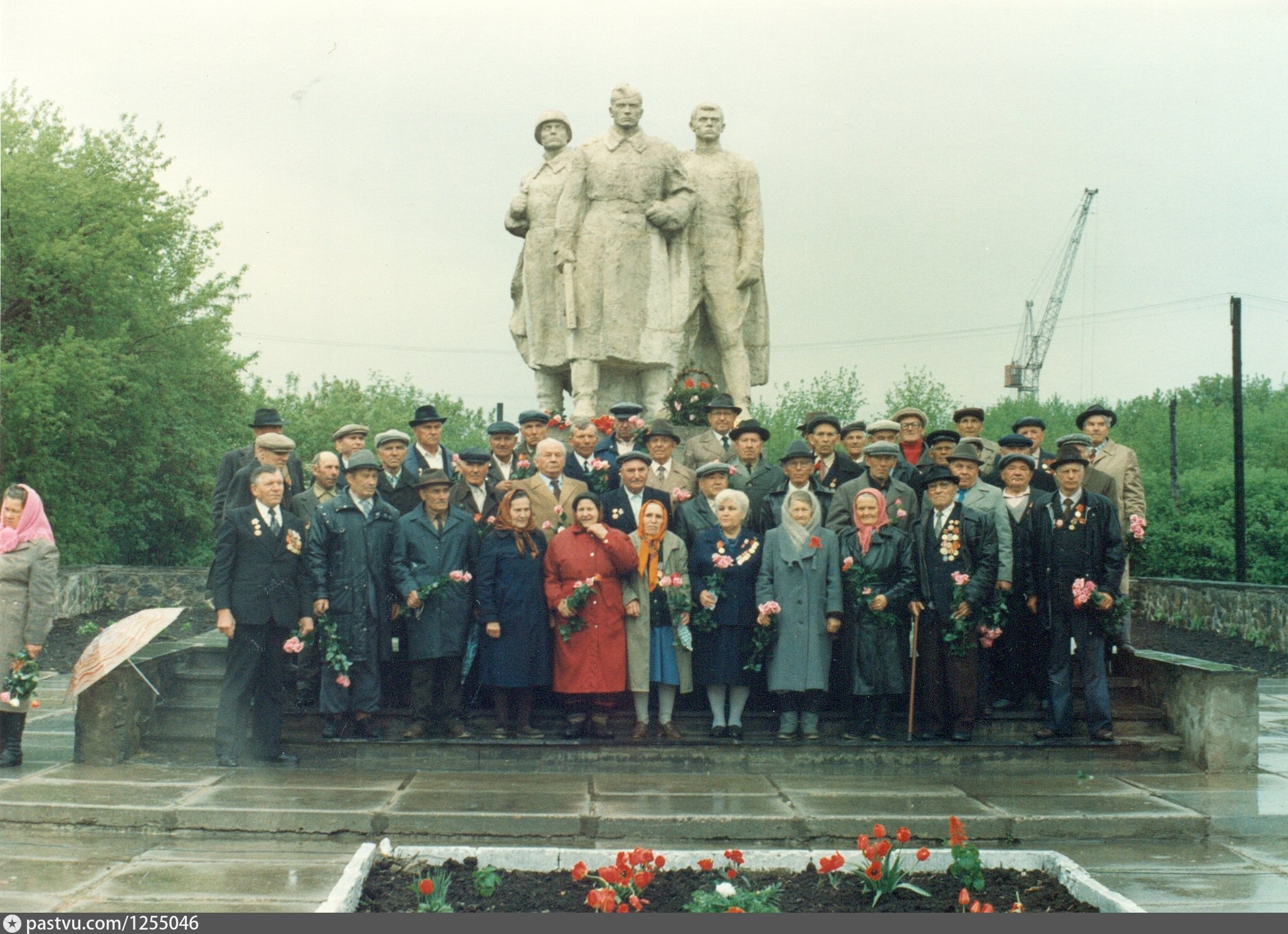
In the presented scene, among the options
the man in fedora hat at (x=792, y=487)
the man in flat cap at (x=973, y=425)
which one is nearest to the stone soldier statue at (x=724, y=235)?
the man in flat cap at (x=973, y=425)

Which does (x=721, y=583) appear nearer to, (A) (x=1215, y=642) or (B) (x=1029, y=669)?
(B) (x=1029, y=669)

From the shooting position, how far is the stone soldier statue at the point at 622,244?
1199 cm

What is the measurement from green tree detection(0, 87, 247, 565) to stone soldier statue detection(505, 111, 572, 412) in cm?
1172

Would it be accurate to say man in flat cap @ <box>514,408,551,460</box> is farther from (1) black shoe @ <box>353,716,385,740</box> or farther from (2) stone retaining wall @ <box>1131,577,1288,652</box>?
(2) stone retaining wall @ <box>1131,577,1288,652</box>

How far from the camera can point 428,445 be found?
388 inches

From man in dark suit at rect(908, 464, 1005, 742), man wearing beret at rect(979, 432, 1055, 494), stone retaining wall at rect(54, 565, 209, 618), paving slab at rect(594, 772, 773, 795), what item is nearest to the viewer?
paving slab at rect(594, 772, 773, 795)

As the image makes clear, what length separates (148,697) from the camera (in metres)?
8.70

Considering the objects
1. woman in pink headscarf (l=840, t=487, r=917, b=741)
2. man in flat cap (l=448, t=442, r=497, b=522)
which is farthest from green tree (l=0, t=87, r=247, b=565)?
woman in pink headscarf (l=840, t=487, r=917, b=741)

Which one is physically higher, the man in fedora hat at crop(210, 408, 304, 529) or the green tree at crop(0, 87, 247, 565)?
the green tree at crop(0, 87, 247, 565)

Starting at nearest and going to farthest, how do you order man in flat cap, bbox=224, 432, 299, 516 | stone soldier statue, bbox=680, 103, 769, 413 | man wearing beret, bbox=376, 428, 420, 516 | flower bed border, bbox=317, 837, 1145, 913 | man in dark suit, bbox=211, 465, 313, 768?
flower bed border, bbox=317, 837, 1145, 913 < man in dark suit, bbox=211, 465, 313, 768 < man in flat cap, bbox=224, 432, 299, 516 < man wearing beret, bbox=376, 428, 420, 516 < stone soldier statue, bbox=680, 103, 769, 413

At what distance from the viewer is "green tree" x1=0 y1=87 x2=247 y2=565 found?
71.2ft

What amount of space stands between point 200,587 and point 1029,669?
1360 cm

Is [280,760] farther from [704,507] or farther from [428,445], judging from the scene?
[704,507]
